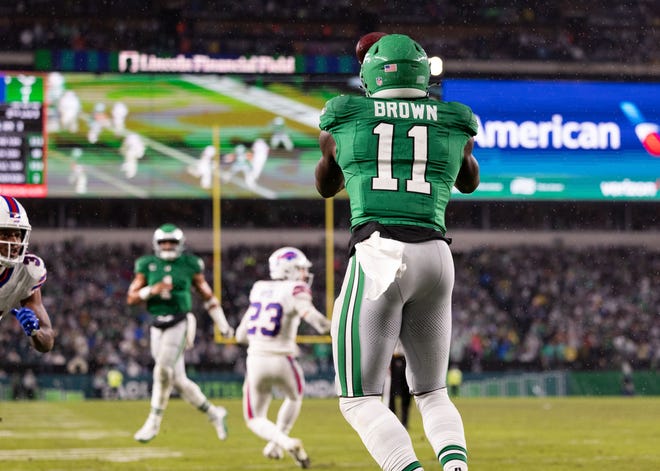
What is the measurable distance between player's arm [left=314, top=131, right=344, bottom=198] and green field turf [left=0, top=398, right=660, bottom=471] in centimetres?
354

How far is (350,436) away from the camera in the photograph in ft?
34.7

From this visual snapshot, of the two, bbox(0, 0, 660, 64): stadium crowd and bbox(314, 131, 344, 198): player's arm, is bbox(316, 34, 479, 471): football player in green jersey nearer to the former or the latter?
bbox(314, 131, 344, 198): player's arm

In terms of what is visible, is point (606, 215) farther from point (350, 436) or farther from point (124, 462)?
point (124, 462)

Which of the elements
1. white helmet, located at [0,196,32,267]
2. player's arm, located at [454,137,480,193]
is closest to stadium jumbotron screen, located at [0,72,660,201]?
white helmet, located at [0,196,32,267]

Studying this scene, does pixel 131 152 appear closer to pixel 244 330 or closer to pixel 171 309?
pixel 171 309

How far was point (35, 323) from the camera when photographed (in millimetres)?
4863

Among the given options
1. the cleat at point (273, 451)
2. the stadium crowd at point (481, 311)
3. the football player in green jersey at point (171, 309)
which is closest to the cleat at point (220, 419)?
the football player in green jersey at point (171, 309)

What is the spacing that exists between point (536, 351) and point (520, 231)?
19.2 feet

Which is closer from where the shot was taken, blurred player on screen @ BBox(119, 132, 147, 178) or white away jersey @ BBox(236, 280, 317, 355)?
white away jersey @ BBox(236, 280, 317, 355)

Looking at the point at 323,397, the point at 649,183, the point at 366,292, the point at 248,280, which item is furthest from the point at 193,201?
the point at 366,292

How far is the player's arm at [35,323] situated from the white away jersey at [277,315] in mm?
2768

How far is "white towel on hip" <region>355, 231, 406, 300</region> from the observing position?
3723 mm

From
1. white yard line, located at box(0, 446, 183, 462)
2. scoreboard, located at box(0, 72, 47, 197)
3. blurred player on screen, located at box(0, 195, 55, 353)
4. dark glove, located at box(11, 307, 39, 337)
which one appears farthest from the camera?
scoreboard, located at box(0, 72, 47, 197)

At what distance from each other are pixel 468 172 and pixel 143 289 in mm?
6076
